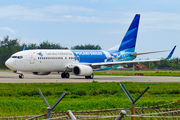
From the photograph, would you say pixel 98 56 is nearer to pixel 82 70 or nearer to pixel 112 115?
pixel 82 70

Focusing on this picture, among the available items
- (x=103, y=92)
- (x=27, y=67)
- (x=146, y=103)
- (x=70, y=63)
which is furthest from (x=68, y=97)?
(x=70, y=63)

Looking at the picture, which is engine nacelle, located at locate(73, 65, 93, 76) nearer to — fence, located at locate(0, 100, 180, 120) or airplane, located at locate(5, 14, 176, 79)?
airplane, located at locate(5, 14, 176, 79)

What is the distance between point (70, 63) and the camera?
3828cm

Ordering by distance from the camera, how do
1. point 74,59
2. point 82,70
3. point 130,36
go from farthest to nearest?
point 130,36, point 74,59, point 82,70

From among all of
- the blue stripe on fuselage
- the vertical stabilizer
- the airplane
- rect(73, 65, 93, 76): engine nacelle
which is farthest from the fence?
the vertical stabilizer

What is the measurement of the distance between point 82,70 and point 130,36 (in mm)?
10823

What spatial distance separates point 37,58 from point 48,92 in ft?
58.5

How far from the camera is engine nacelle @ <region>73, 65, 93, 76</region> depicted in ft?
118

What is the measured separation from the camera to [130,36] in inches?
1731

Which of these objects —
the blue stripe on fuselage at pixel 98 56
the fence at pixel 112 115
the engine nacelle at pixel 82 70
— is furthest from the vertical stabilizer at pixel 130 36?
the fence at pixel 112 115

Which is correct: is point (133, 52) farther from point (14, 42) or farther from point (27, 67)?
point (14, 42)

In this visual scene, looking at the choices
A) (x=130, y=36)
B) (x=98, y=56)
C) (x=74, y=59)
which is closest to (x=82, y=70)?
(x=74, y=59)

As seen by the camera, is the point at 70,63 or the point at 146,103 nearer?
the point at 146,103

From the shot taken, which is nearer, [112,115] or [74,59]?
[112,115]
